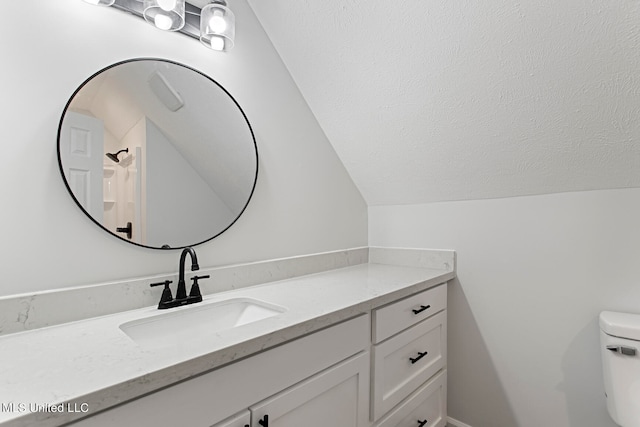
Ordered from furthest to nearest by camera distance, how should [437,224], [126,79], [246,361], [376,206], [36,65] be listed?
[376,206] < [437,224] < [126,79] < [36,65] < [246,361]

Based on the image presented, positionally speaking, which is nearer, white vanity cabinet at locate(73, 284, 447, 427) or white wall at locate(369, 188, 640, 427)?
white vanity cabinet at locate(73, 284, 447, 427)

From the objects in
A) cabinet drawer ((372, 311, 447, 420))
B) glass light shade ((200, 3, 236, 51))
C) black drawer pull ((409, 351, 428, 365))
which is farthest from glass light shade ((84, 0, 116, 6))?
black drawer pull ((409, 351, 428, 365))

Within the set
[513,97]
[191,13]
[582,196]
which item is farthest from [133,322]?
[582,196]

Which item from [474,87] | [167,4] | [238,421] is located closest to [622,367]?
[474,87]

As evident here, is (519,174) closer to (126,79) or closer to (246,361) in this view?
(246,361)

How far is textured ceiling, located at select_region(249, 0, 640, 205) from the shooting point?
108 cm

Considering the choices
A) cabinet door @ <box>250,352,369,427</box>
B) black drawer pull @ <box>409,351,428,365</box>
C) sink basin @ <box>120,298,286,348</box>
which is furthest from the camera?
black drawer pull @ <box>409,351,428,365</box>

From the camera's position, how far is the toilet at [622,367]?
1.15m

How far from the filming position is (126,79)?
1.16 metres

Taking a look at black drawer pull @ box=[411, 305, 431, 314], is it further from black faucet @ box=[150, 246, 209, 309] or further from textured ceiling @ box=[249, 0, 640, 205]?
black faucet @ box=[150, 246, 209, 309]

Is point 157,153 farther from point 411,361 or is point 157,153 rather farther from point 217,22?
point 411,361

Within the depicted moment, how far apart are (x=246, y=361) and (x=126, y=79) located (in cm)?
105

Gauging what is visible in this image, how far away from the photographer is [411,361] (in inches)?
56.0

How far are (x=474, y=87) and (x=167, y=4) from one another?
1.22 meters
